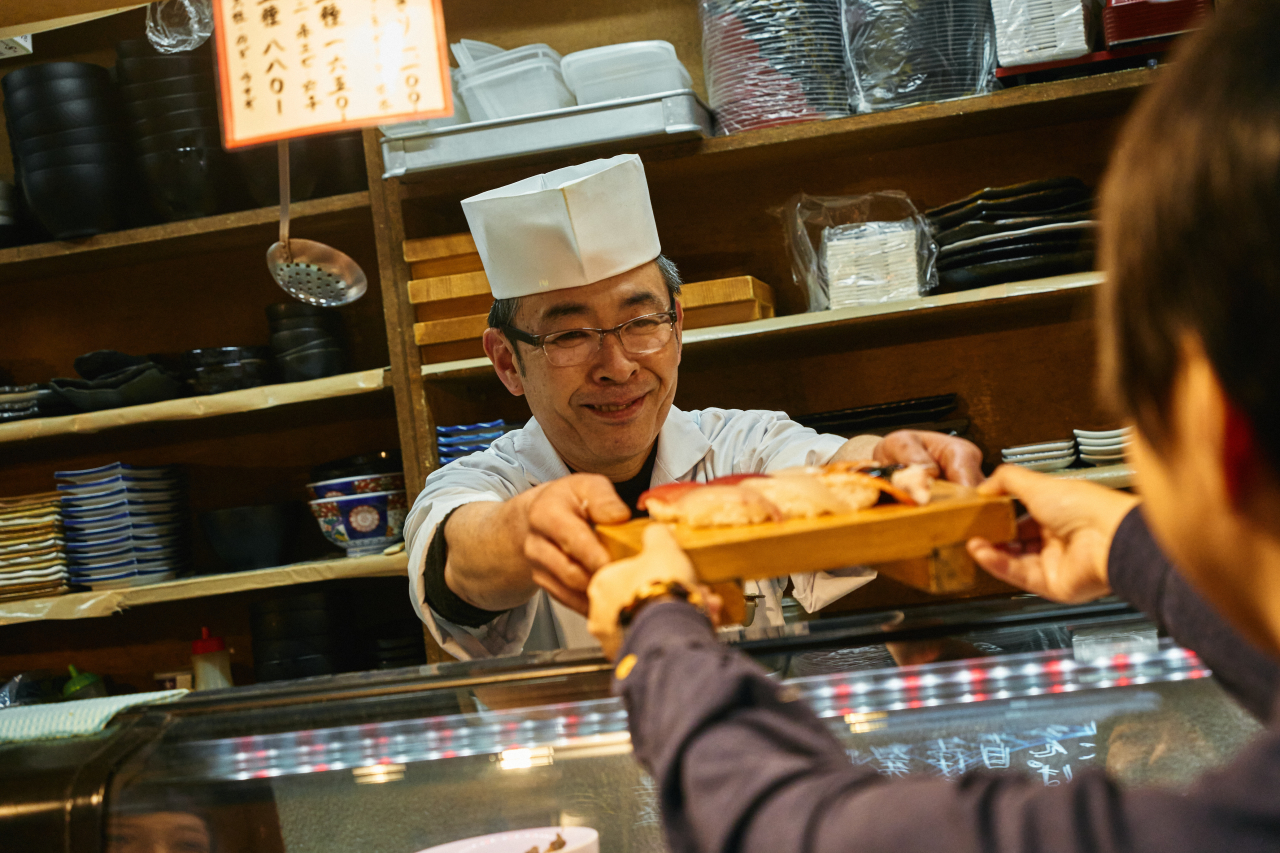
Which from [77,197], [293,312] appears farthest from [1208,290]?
[77,197]

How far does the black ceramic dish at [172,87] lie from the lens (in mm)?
2332

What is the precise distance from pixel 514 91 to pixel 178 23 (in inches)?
28.6

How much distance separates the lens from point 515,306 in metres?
1.79

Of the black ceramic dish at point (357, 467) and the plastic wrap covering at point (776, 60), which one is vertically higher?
the plastic wrap covering at point (776, 60)

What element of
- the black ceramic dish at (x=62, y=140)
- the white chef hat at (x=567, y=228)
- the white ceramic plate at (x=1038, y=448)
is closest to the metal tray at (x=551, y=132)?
the white chef hat at (x=567, y=228)

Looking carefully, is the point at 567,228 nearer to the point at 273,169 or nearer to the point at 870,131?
the point at 870,131

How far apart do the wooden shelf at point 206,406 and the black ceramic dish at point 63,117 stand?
71cm

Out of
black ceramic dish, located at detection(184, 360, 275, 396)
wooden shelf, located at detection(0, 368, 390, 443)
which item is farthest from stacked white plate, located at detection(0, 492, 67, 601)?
black ceramic dish, located at detection(184, 360, 275, 396)

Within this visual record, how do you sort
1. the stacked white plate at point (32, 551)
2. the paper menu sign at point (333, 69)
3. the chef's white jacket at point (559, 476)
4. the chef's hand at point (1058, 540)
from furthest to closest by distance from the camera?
1. the stacked white plate at point (32, 551)
2. the chef's white jacket at point (559, 476)
3. the paper menu sign at point (333, 69)
4. the chef's hand at point (1058, 540)

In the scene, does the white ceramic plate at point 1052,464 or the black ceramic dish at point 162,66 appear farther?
the black ceramic dish at point 162,66

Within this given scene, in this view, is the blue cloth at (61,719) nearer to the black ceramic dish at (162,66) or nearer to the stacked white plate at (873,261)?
the stacked white plate at (873,261)

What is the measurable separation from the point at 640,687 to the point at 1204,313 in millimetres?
346

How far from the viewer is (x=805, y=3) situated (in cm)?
216

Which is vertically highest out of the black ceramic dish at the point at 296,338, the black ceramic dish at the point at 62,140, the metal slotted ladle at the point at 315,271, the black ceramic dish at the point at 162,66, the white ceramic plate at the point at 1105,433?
the black ceramic dish at the point at 162,66
